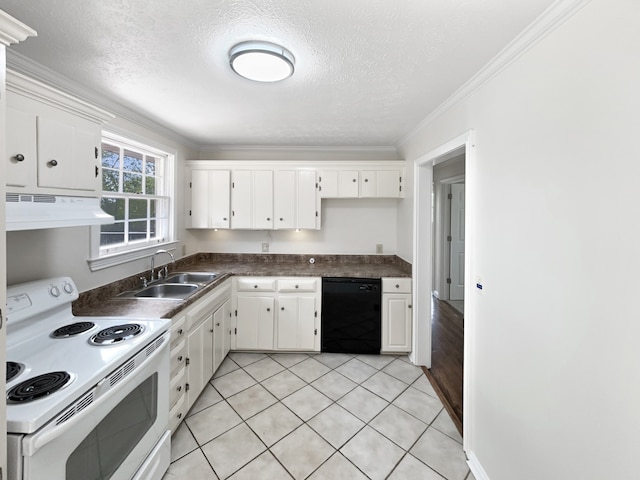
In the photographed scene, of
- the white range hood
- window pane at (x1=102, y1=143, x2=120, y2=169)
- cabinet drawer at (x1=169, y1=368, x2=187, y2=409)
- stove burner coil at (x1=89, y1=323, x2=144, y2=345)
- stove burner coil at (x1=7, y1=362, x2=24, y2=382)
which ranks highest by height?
window pane at (x1=102, y1=143, x2=120, y2=169)

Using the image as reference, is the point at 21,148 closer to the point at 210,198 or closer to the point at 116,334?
the point at 116,334

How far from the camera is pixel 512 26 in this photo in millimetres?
1257

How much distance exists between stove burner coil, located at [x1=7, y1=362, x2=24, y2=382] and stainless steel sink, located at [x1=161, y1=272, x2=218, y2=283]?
1643 millimetres

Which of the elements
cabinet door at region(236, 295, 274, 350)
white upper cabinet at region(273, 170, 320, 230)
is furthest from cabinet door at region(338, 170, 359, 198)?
cabinet door at region(236, 295, 274, 350)

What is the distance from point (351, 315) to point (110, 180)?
8.48 ft

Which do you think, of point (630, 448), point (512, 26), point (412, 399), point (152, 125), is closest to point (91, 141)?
point (152, 125)

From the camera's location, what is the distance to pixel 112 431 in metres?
1.20

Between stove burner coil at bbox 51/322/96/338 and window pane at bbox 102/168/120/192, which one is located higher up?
window pane at bbox 102/168/120/192

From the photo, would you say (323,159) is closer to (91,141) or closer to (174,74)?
(174,74)

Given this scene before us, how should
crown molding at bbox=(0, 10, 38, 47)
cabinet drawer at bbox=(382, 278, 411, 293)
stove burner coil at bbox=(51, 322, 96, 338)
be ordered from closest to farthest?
1. crown molding at bbox=(0, 10, 38, 47)
2. stove burner coil at bbox=(51, 322, 96, 338)
3. cabinet drawer at bbox=(382, 278, 411, 293)

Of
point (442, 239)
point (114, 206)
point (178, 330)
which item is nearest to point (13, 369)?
point (178, 330)

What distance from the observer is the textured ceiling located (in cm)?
117

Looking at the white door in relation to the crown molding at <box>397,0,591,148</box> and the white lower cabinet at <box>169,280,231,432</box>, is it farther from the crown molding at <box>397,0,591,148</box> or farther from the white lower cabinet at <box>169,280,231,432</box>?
the white lower cabinet at <box>169,280,231,432</box>

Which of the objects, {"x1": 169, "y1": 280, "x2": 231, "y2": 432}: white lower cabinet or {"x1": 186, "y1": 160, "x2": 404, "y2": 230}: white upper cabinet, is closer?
{"x1": 169, "y1": 280, "x2": 231, "y2": 432}: white lower cabinet
